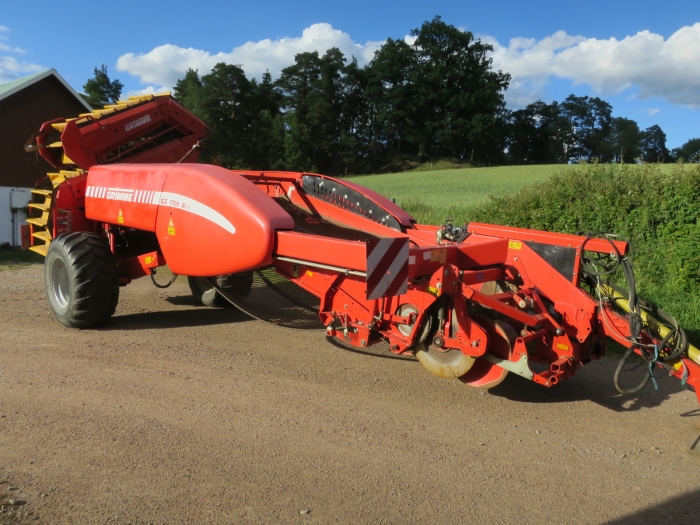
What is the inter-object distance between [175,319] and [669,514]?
5.68 metres

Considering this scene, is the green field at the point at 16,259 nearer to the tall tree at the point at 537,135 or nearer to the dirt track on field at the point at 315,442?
the dirt track on field at the point at 315,442

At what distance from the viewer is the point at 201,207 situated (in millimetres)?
5117

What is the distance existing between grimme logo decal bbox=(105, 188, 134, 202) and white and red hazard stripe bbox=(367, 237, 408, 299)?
3.27 metres

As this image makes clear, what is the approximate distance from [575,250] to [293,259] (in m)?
2.15

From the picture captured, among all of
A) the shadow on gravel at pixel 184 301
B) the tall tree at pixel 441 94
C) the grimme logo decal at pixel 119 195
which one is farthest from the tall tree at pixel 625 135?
the grimme logo decal at pixel 119 195

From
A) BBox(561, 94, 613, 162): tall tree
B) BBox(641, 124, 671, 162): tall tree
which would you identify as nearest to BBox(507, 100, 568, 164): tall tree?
BBox(561, 94, 613, 162): tall tree

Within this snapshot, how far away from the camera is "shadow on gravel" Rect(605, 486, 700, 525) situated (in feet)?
9.43

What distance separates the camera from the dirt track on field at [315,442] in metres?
2.94

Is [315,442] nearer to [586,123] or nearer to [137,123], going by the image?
[137,123]

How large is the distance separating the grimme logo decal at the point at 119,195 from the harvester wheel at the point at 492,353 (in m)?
3.83

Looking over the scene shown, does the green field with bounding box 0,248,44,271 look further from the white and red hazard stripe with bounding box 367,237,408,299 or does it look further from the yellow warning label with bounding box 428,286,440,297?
→ the yellow warning label with bounding box 428,286,440,297

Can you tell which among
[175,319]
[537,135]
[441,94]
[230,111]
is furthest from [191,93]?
[175,319]

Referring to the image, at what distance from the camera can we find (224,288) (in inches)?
267

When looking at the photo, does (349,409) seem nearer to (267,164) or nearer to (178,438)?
(178,438)
